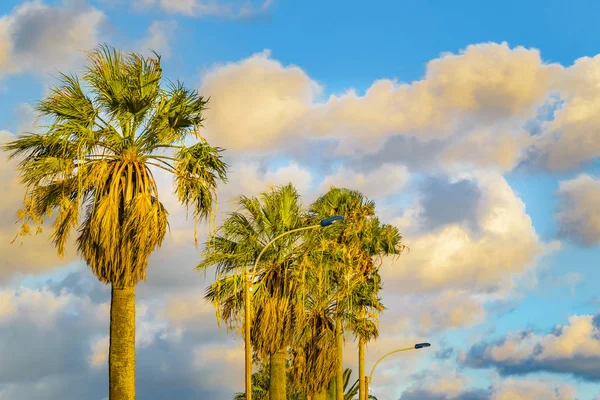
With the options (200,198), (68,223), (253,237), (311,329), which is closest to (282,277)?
(253,237)

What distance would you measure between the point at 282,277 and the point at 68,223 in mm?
15510

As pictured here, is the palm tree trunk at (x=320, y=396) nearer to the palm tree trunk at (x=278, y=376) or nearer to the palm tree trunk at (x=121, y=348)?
the palm tree trunk at (x=278, y=376)

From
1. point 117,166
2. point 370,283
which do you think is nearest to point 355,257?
point 370,283

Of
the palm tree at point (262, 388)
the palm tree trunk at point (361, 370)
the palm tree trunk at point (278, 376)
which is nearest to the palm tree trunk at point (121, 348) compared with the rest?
the palm tree trunk at point (278, 376)

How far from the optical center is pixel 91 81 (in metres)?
27.4

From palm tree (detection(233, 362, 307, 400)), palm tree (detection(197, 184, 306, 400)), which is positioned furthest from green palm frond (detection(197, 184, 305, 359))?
palm tree (detection(233, 362, 307, 400))

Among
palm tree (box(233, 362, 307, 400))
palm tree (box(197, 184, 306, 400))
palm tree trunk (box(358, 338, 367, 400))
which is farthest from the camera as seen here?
palm tree (box(233, 362, 307, 400))

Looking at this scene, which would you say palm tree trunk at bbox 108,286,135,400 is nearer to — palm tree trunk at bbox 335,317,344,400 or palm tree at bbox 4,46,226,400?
palm tree at bbox 4,46,226,400

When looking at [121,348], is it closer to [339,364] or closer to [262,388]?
[339,364]

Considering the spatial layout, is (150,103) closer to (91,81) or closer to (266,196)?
(91,81)

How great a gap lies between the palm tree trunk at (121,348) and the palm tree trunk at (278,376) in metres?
15.0

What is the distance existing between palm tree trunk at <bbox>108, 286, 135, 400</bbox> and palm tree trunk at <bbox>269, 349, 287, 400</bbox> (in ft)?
49.2

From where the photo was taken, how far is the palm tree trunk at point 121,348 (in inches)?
985

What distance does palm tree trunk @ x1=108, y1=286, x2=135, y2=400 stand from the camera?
25.0 meters
